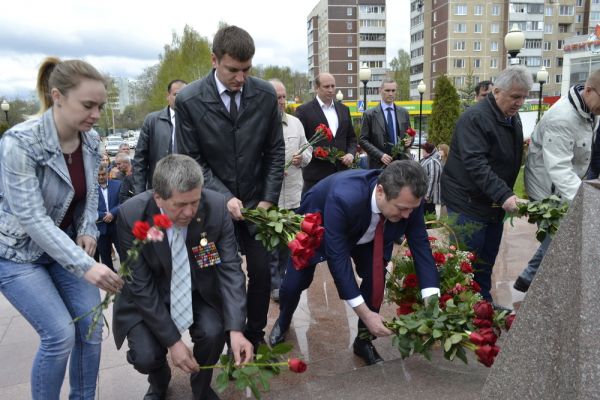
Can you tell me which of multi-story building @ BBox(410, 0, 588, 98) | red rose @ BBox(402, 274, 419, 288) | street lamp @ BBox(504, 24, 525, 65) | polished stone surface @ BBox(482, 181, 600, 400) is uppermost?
multi-story building @ BBox(410, 0, 588, 98)

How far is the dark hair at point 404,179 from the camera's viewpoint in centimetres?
252

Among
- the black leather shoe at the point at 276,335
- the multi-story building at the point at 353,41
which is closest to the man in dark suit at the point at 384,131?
the black leather shoe at the point at 276,335

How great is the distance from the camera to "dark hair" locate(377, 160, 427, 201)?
2521 mm

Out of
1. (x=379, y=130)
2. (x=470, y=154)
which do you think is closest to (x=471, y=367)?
(x=470, y=154)

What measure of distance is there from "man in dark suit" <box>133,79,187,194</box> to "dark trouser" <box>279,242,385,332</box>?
168 cm

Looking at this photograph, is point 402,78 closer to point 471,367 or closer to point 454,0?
point 454,0

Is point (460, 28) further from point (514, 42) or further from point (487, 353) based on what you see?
point (487, 353)

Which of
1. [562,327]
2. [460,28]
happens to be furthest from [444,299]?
[460,28]

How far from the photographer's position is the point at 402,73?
79750 mm

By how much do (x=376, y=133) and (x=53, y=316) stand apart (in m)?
4.54

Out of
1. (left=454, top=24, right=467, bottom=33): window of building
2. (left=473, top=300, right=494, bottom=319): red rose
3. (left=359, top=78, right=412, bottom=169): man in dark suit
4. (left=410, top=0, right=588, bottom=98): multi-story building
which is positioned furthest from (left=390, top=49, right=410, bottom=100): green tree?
(left=473, top=300, right=494, bottom=319): red rose

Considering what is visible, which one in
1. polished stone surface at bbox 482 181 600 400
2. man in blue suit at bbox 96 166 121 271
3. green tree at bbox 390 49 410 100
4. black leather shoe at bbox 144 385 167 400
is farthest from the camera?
green tree at bbox 390 49 410 100

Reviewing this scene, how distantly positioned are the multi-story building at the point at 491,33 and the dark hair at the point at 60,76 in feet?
201

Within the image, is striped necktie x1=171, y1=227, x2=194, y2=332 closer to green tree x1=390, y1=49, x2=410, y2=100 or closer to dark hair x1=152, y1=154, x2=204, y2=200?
dark hair x1=152, y1=154, x2=204, y2=200
